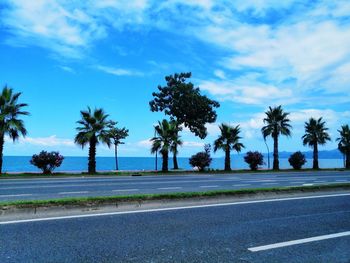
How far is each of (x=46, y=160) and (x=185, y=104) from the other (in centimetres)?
1922

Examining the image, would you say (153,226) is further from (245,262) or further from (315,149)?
(315,149)

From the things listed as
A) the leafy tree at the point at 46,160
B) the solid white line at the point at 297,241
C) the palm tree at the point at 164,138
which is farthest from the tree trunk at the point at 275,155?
the solid white line at the point at 297,241

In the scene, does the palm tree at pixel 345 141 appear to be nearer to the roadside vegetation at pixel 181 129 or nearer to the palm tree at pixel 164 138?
the roadside vegetation at pixel 181 129

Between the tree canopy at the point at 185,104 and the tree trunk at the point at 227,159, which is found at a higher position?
the tree canopy at the point at 185,104

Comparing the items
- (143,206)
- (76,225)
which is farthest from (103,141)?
(76,225)

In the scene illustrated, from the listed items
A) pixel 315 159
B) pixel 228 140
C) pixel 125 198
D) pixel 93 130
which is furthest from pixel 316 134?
pixel 125 198

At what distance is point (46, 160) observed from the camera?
2948 cm

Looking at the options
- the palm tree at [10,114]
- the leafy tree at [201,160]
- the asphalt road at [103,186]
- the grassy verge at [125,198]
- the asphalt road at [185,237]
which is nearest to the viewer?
the asphalt road at [185,237]

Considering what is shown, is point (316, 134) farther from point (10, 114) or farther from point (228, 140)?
point (10, 114)

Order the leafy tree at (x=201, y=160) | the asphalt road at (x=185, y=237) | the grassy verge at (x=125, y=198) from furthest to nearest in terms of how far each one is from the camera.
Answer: the leafy tree at (x=201, y=160) < the grassy verge at (x=125, y=198) < the asphalt road at (x=185, y=237)

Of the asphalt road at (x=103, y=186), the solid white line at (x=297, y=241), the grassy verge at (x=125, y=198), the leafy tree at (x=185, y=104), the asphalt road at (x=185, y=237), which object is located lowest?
the asphalt road at (x=103, y=186)

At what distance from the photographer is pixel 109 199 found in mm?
9180

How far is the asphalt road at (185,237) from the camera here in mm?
5125

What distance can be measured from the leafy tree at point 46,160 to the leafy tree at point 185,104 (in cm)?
1731
